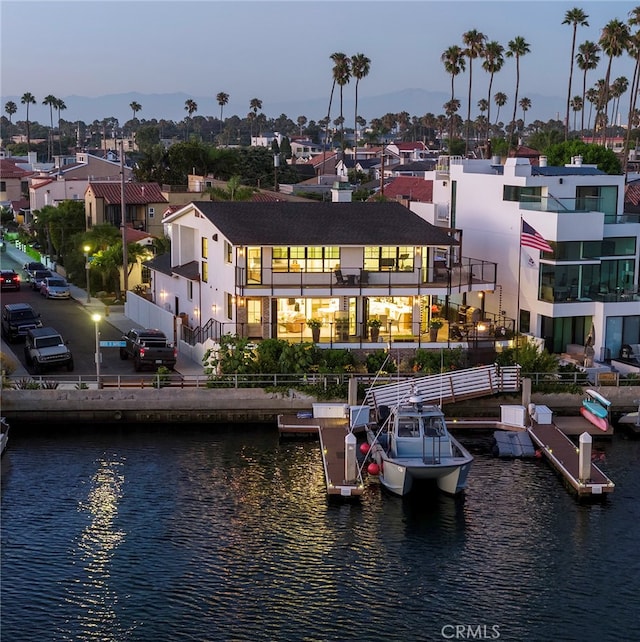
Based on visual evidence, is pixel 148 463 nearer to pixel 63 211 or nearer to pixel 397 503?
pixel 397 503

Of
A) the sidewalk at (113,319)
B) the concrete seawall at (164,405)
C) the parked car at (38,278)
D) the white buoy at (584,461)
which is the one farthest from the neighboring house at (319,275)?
the parked car at (38,278)

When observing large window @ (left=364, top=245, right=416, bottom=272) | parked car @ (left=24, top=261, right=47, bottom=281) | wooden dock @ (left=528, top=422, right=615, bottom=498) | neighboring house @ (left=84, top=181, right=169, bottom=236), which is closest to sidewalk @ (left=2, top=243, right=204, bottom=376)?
parked car @ (left=24, top=261, right=47, bottom=281)

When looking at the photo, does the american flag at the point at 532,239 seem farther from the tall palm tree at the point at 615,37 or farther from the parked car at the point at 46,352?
the tall palm tree at the point at 615,37

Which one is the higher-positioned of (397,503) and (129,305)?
(129,305)

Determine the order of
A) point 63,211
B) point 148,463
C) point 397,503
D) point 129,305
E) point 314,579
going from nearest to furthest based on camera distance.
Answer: point 314,579 → point 397,503 → point 148,463 → point 129,305 → point 63,211

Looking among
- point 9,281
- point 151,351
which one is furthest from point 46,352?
point 9,281

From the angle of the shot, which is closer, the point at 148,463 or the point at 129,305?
the point at 148,463

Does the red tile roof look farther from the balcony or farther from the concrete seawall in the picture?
the concrete seawall

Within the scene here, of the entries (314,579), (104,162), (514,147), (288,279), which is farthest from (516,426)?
(514,147)

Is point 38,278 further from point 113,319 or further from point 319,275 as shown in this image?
A: point 319,275
